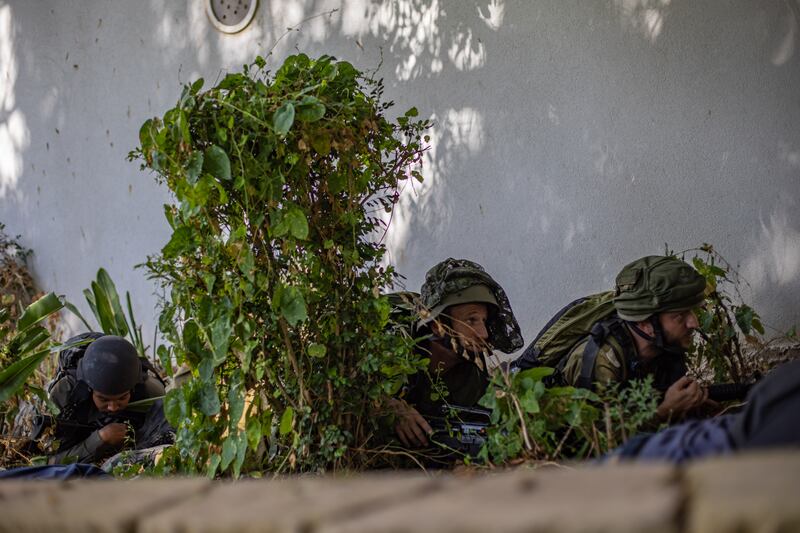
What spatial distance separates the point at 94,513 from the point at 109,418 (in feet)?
9.57

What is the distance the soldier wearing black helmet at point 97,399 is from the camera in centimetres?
394

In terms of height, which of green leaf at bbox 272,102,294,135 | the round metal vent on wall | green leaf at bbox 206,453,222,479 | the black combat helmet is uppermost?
the round metal vent on wall

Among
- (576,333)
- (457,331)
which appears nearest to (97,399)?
(457,331)

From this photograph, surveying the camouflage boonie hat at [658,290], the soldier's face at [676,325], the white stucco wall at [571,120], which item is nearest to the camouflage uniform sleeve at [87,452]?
the white stucco wall at [571,120]

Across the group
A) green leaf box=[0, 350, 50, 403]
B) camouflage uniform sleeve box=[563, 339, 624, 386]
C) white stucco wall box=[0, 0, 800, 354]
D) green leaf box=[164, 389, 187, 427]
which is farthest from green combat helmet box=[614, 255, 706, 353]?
green leaf box=[0, 350, 50, 403]

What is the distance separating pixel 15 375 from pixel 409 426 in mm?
1787

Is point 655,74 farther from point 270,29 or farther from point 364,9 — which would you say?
point 270,29

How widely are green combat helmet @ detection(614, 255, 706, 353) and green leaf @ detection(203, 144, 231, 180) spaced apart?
1.62 m

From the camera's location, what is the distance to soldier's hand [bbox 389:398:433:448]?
3.18 metres

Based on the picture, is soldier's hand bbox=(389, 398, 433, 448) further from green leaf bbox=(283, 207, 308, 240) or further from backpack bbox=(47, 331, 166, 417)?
backpack bbox=(47, 331, 166, 417)

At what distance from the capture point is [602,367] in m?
3.25

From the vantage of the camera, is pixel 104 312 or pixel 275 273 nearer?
pixel 275 273

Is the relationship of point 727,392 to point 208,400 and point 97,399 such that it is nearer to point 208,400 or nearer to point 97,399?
point 208,400

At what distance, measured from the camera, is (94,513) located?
4.44 feet
